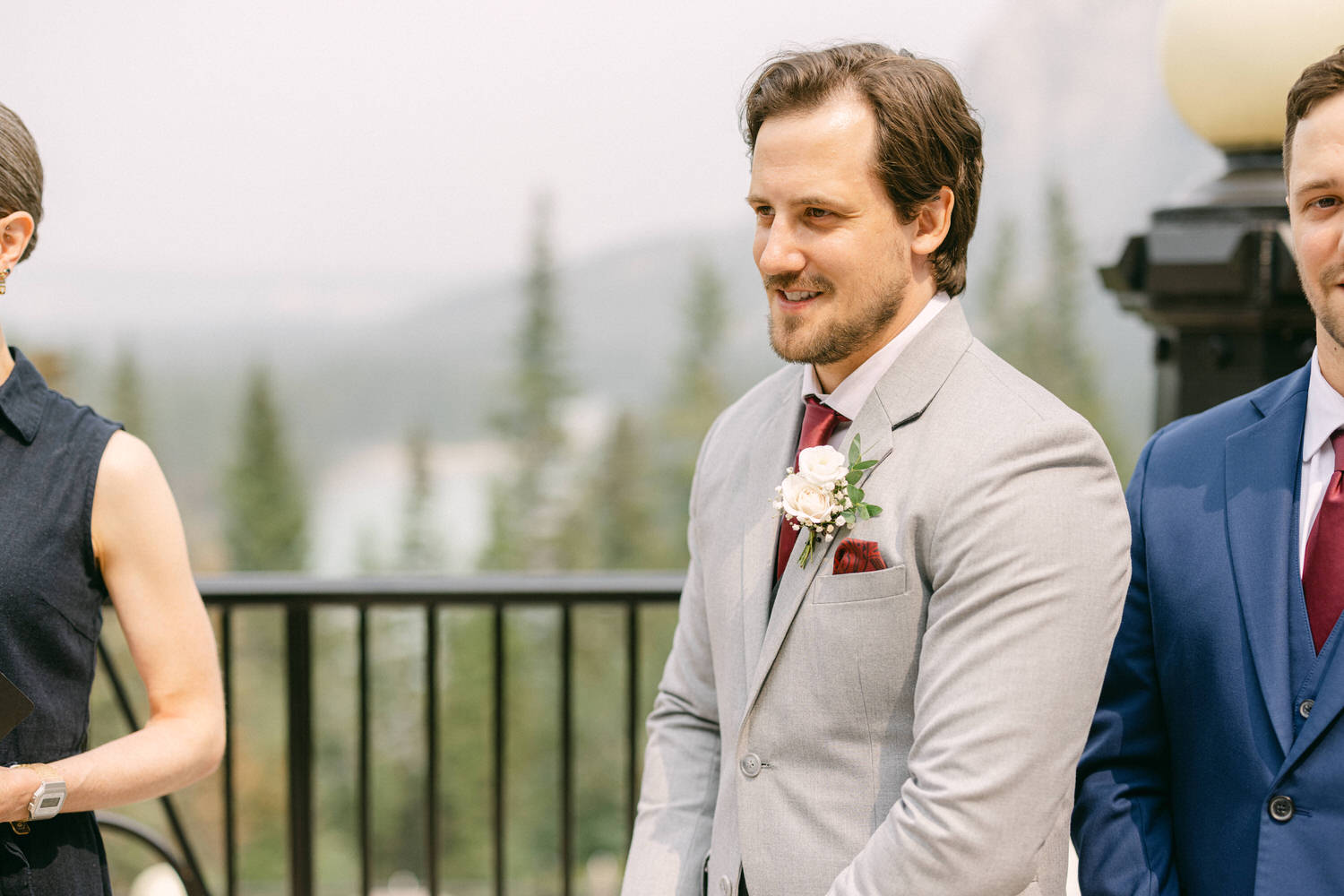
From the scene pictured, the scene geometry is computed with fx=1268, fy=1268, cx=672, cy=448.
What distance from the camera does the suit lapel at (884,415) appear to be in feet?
5.06

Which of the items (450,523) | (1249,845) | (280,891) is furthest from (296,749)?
(450,523)

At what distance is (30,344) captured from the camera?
26203 mm

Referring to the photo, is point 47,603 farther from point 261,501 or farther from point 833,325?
point 261,501

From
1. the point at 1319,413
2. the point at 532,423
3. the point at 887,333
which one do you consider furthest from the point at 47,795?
the point at 532,423

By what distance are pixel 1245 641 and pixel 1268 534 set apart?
13 cm

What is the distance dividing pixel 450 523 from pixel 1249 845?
28138mm

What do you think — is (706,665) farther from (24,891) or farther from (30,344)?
(30,344)

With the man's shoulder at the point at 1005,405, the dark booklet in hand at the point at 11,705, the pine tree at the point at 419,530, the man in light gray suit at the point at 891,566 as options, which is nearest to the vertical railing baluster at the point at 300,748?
the dark booklet in hand at the point at 11,705

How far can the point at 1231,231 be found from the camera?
7.80 feet

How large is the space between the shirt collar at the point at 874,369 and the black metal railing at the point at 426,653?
1434 mm

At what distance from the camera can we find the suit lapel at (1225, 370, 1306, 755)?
57.5 inches

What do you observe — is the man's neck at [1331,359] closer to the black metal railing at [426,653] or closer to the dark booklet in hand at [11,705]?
the dark booklet in hand at [11,705]

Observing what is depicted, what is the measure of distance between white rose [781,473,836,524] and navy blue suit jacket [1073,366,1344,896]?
1.44 feet

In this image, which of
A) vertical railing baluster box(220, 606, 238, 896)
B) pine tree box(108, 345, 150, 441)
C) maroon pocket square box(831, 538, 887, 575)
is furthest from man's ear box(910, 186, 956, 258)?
pine tree box(108, 345, 150, 441)
